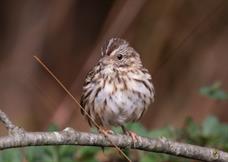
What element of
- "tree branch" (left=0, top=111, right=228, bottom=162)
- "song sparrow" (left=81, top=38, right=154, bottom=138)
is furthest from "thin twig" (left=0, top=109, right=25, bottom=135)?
"song sparrow" (left=81, top=38, right=154, bottom=138)

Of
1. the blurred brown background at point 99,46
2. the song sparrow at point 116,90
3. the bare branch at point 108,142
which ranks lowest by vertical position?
the blurred brown background at point 99,46

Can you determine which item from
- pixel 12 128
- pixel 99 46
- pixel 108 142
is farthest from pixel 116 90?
pixel 99 46

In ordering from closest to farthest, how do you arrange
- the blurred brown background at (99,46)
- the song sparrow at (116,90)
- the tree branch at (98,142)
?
the tree branch at (98,142) < the song sparrow at (116,90) < the blurred brown background at (99,46)

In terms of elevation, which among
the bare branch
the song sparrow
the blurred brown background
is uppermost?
the bare branch

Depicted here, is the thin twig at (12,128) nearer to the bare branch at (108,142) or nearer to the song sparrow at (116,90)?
the bare branch at (108,142)

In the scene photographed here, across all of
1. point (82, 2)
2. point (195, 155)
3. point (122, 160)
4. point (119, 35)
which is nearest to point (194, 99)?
point (119, 35)

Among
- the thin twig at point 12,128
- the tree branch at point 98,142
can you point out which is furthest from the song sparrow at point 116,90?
the thin twig at point 12,128

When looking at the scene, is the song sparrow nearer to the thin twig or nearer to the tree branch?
the tree branch

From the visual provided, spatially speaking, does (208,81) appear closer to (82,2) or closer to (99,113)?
(82,2)

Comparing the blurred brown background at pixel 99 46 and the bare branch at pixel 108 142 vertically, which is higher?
the bare branch at pixel 108 142
